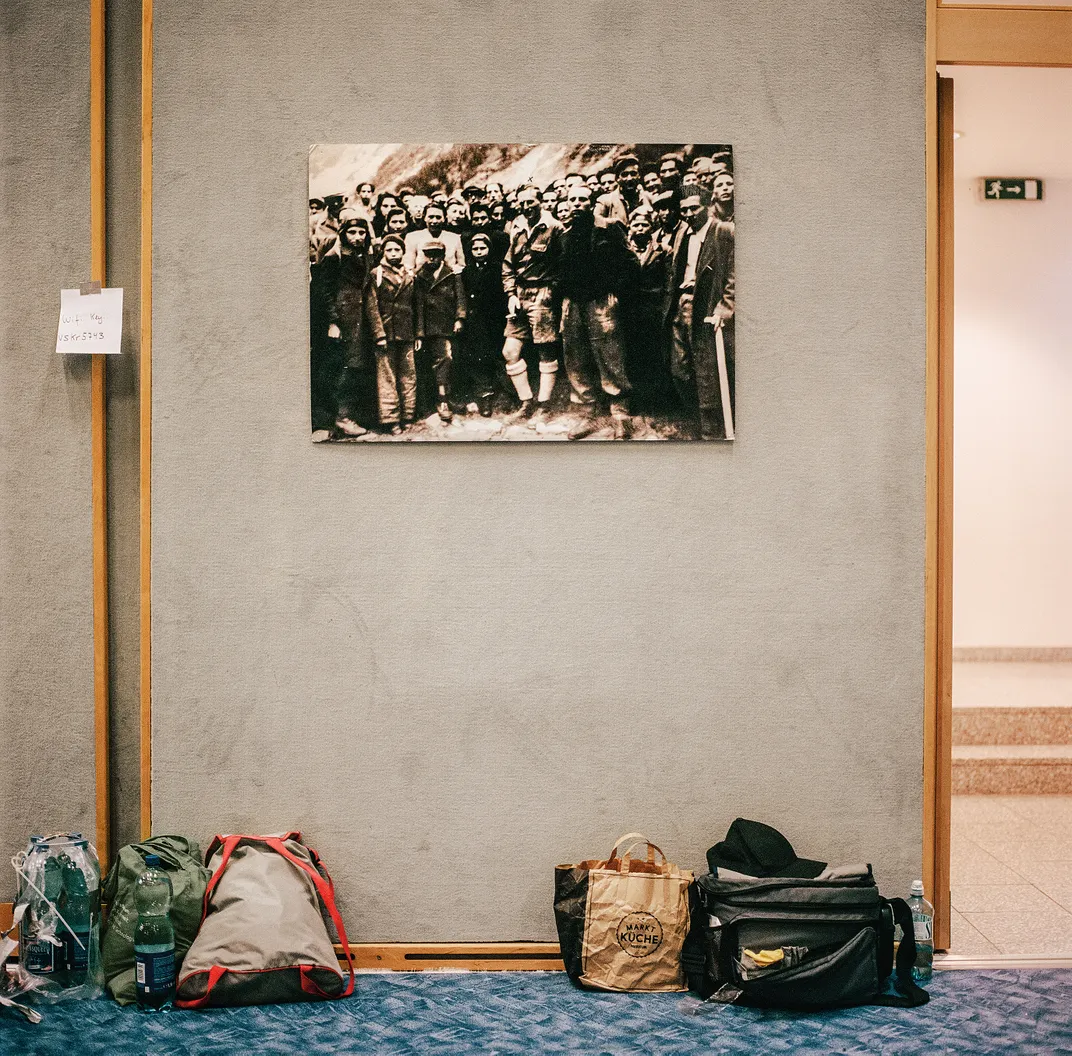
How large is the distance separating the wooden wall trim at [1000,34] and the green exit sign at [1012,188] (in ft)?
7.17

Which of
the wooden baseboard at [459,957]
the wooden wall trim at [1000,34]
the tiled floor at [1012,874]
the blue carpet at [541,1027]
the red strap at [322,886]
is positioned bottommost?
the tiled floor at [1012,874]

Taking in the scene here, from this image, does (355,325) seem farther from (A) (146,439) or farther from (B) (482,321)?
(A) (146,439)

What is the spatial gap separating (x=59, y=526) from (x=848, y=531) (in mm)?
1960

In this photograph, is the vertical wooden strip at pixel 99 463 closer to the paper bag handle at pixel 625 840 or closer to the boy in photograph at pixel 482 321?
the boy in photograph at pixel 482 321

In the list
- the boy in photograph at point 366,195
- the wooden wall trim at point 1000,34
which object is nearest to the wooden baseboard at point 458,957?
the boy in photograph at point 366,195

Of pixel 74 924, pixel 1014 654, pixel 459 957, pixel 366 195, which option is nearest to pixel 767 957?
pixel 459 957

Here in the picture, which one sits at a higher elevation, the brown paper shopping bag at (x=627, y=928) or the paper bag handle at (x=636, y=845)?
the paper bag handle at (x=636, y=845)

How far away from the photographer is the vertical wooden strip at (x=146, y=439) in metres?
2.33

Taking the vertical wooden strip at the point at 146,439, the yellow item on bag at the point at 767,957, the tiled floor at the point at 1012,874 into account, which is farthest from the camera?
the tiled floor at the point at 1012,874

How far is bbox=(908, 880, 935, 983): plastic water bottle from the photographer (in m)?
2.31

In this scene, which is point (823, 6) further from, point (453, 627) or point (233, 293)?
point (453, 627)

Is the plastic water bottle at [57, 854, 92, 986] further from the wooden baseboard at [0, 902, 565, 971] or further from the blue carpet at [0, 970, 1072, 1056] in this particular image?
the wooden baseboard at [0, 902, 565, 971]

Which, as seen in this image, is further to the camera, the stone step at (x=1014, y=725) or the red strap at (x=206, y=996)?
the stone step at (x=1014, y=725)

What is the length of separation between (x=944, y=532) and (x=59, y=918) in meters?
2.30
